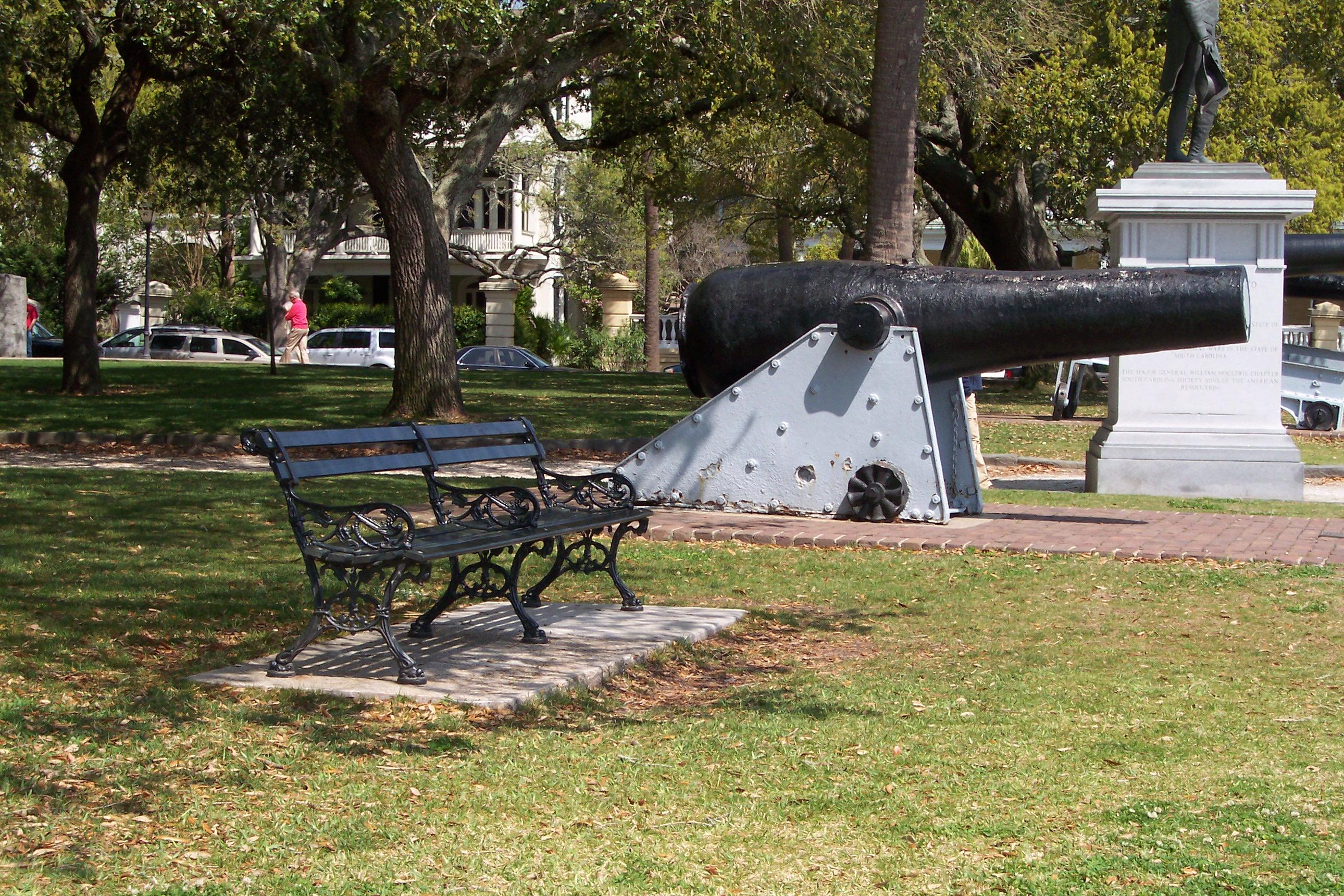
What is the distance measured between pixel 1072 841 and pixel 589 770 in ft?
4.49

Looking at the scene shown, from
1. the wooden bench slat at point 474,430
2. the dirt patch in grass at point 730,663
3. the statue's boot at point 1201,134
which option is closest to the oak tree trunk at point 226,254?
the statue's boot at point 1201,134

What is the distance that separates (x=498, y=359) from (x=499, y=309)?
16.3 m

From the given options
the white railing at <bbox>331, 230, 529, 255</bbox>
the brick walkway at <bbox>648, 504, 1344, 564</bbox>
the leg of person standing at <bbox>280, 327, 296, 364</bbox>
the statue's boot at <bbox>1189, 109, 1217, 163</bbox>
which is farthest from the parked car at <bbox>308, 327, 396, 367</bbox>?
the brick walkway at <bbox>648, 504, 1344, 564</bbox>

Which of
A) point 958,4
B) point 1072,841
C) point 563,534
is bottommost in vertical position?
point 1072,841

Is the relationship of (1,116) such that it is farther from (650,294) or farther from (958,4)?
(650,294)

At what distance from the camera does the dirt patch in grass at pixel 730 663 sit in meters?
5.29

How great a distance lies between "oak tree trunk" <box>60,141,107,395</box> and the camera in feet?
62.4

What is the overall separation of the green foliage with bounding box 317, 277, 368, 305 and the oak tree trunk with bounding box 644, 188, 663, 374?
13548 millimetres

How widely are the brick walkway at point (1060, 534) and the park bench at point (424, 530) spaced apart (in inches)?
65.5

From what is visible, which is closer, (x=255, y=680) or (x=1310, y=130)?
(x=255, y=680)

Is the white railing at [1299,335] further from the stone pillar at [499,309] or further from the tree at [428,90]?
the stone pillar at [499,309]

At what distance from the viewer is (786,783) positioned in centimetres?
415

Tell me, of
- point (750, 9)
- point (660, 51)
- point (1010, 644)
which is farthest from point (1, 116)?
point (1010, 644)

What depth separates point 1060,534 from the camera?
916 centimetres
